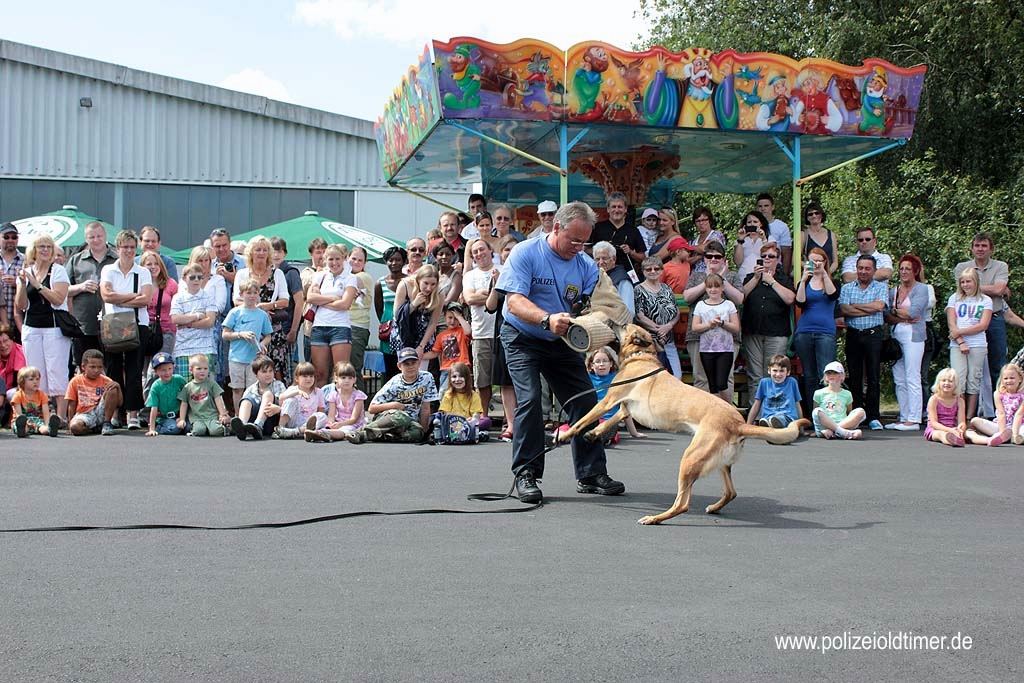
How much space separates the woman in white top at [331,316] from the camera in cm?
1223

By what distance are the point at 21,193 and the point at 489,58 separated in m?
14.4

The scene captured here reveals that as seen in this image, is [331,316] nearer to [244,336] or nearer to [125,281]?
[244,336]

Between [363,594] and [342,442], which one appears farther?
[342,442]

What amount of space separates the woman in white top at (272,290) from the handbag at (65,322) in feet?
5.59

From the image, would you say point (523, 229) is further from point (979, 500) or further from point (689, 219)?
point (689, 219)

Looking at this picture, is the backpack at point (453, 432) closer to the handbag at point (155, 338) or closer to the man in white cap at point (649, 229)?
the handbag at point (155, 338)

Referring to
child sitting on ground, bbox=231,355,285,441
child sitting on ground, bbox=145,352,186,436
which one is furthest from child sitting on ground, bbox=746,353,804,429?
child sitting on ground, bbox=145,352,186,436

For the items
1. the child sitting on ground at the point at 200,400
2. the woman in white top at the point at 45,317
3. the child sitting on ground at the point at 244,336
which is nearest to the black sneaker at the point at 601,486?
the child sitting on ground at the point at 200,400

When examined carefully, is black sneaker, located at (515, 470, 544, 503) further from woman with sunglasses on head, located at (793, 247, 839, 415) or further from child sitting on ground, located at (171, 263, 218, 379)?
woman with sunglasses on head, located at (793, 247, 839, 415)

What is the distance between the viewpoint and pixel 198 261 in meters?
12.4

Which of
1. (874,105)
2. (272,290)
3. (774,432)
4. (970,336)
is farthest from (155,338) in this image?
(970,336)

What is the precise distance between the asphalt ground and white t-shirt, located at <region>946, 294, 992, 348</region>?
14.1ft

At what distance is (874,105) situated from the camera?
44.1 ft

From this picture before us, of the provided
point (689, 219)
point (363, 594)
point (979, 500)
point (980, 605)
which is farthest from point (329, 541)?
point (689, 219)
